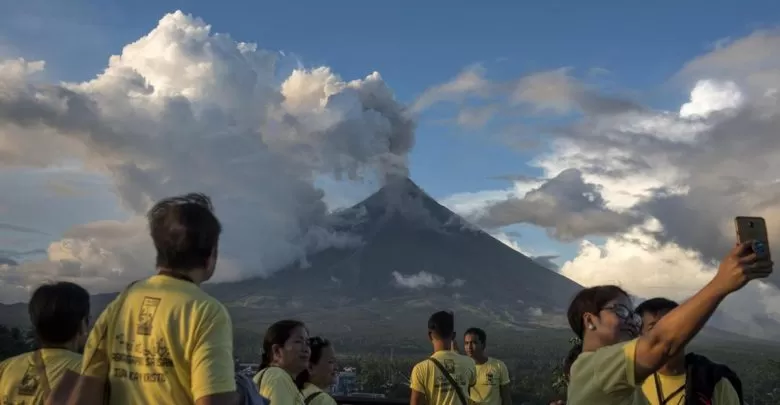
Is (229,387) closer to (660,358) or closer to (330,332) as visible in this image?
(660,358)

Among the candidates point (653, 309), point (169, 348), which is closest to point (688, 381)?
point (653, 309)

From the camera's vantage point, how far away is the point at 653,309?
12.1ft

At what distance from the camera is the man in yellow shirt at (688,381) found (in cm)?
344

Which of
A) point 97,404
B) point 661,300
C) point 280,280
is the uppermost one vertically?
point 280,280

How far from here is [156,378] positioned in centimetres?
248

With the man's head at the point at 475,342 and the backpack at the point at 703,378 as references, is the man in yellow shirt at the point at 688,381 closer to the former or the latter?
the backpack at the point at 703,378

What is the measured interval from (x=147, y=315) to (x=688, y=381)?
2.42m

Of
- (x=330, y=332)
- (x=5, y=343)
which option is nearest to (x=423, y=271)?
(x=330, y=332)

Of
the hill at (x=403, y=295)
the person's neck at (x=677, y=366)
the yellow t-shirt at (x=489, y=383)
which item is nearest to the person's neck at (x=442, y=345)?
the yellow t-shirt at (x=489, y=383)

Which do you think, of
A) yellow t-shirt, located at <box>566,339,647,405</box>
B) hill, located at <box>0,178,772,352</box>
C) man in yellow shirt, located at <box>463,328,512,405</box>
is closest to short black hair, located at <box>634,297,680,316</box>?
yellow t-shirt, located at <box>566,339,647,405</box>

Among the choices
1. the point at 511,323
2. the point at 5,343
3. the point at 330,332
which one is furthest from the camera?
the point at 511,323

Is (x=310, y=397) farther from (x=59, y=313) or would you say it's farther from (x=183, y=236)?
(x=183, y=236)

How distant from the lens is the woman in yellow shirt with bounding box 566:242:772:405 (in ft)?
6.59

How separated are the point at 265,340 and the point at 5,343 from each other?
24.2 feet
